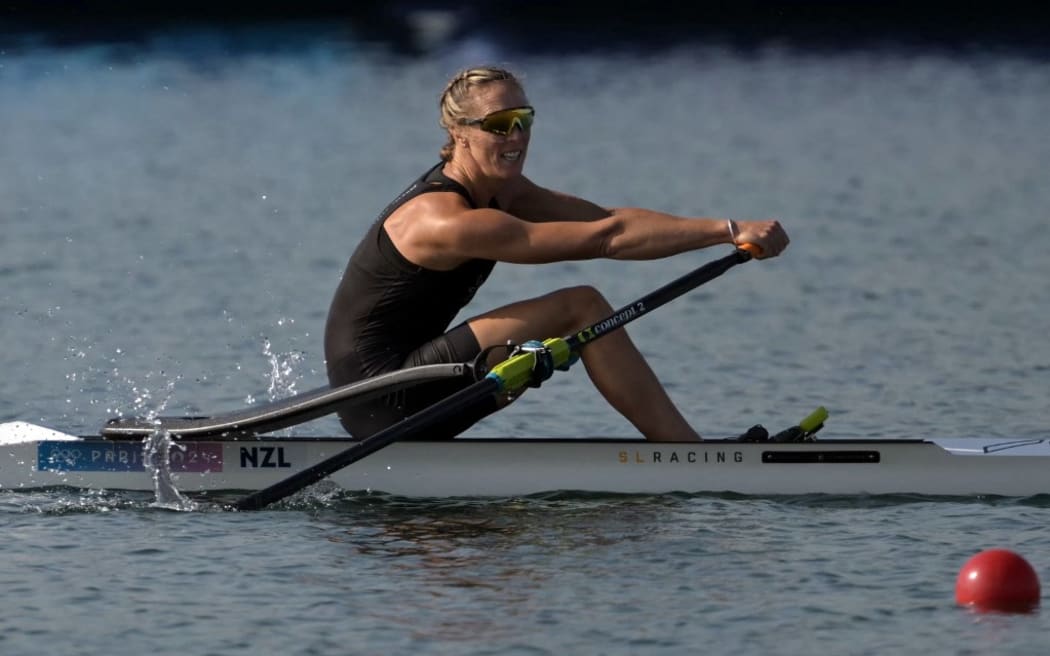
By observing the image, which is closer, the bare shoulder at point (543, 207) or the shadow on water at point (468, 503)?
the shadow on water at point (468, 503)

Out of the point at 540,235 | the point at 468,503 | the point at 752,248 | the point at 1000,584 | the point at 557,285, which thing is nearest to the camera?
the point at 1000,584

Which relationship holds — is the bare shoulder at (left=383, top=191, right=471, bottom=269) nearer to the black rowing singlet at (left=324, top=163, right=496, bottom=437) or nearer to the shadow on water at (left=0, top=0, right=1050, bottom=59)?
the black rowing singlet at (left=324, top=163, right=496, bottom=437)

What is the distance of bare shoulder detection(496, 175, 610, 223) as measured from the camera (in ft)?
30.1

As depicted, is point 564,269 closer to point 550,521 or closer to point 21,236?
point 21,236

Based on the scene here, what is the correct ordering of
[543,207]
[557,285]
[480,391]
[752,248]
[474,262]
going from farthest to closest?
1. [557,285]
2. [543,207]
3. [474,262]
4. [752,248]
5. [480,391]

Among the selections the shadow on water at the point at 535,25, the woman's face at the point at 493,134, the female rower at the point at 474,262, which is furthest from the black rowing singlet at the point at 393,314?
the shadow on water at the point at 535,25

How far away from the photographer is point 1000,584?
24.0 ft

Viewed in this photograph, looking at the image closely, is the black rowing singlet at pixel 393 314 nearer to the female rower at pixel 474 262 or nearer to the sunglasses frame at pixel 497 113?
the female rower at pixel 474 262

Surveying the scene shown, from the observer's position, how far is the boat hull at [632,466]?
882 cm

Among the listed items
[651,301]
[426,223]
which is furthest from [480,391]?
[651,301]

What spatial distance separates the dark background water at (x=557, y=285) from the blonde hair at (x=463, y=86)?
5.23 feet

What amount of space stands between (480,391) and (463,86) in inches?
49.4

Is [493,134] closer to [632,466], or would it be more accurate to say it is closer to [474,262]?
[474,262]

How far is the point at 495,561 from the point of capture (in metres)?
8.03
